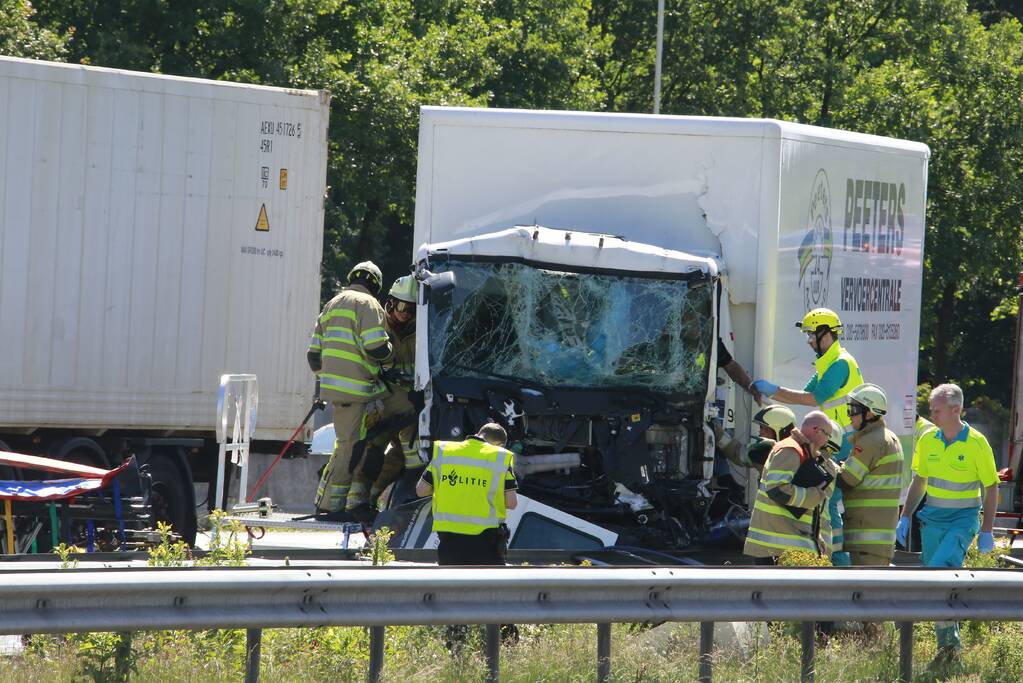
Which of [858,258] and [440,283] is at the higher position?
[858,258]

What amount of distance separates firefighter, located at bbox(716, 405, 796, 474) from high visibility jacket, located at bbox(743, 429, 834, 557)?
93 centimetres

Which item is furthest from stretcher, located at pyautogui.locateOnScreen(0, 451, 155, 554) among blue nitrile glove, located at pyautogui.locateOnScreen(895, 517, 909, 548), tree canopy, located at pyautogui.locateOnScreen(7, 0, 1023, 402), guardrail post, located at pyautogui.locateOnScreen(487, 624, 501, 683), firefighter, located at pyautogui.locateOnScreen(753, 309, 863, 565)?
tree canopy, located at pyautogui.locateOnScreen(7, 0, 1023, 402)

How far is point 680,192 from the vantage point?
10742 mm

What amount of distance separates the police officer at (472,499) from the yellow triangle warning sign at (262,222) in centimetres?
499

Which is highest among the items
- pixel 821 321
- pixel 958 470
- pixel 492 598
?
pixel 821 321

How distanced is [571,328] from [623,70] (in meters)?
20.8

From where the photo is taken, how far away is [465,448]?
8.43 m

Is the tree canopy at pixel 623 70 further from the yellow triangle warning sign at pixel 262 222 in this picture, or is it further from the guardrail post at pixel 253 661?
the guardrail post at pixel 253 661

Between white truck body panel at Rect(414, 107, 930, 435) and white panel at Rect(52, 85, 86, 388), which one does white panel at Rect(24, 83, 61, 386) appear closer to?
white panel at Rect(52, 85, 86, 388)

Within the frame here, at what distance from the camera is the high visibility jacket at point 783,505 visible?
8.51 metres

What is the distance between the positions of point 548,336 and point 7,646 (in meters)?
3.85

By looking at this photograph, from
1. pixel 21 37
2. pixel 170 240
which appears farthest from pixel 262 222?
pixel 21 37

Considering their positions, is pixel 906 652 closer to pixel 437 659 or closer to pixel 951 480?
pixel 951 480

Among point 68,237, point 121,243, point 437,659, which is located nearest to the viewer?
point 437,659
